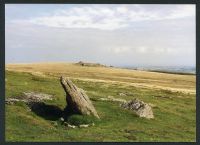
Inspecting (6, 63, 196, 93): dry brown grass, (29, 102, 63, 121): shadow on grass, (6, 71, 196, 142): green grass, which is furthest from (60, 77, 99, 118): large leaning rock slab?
(6, 63, 196, 93): dry brown grass

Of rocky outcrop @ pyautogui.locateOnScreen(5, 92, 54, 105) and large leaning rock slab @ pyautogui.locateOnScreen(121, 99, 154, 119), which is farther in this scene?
rocky outcrop @ pyautogui.locateOnScreen(5, 92, 54, 105)

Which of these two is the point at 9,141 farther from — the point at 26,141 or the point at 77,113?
the point at 77,113

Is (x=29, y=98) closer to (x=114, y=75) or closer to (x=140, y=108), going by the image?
(x=140, y=108)

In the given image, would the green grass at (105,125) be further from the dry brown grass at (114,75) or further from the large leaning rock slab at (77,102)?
the dry brown grass at (114,75)

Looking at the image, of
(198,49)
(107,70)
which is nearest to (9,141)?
(198,49)

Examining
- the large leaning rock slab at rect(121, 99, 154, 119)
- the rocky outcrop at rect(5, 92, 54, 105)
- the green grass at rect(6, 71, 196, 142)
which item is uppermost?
the rocky outcrop at rect(5, 92, 54, 105)

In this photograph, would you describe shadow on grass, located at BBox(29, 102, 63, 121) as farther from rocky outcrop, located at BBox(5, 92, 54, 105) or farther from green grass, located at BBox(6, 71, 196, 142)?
rocky outcrop, located at BBox(5, 92, 54, 105)

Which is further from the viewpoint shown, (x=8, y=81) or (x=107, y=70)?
(x=107, y=70)
